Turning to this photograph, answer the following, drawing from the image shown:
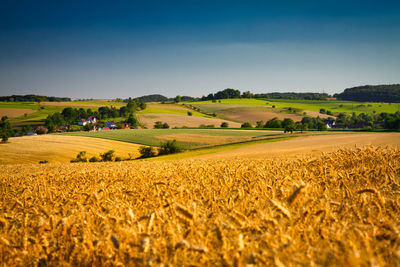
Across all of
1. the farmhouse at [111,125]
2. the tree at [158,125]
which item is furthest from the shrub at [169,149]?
the farmhouse at [111,125]

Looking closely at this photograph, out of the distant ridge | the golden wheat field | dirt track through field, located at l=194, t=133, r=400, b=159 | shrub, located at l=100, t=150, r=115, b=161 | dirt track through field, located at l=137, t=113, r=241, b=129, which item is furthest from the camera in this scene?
the distant ridge

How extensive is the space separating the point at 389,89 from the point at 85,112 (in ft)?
625

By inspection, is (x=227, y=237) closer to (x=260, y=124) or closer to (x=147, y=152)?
(x=147, y=152)

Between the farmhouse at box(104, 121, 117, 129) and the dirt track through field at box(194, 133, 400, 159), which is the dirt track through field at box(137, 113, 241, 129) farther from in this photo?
the dirt track through field at box(194, 133, 400, 159)

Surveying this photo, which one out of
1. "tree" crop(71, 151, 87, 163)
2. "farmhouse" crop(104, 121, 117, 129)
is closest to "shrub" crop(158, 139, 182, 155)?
"tree" crop(71, 151, 87, 163)

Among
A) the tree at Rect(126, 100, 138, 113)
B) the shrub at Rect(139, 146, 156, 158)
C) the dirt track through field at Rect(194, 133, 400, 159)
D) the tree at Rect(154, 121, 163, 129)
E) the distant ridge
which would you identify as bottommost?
the shrub at Rect(139, 146, 156, 158)

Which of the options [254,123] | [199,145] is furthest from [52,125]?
[254,123]

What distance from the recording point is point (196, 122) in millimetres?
100562

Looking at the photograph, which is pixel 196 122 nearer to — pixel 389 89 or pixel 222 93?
pixel 222 93

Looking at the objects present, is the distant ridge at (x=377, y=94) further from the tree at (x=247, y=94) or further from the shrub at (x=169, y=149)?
the shrub at (x=169, y=149)

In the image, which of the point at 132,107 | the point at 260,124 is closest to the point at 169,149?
the point at 260,124

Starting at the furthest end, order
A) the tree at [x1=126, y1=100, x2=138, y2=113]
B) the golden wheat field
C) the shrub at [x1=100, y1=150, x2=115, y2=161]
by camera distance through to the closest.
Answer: the tree at [x1=126, y1=100, x2=138, y2=113], the shrub at [x1=100, y1=150, x2=115, y2=161], the golden wheat field

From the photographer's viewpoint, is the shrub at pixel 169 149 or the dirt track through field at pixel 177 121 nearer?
the shrub at pixel 169 149

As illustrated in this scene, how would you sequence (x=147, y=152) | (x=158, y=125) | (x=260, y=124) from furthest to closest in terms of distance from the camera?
(x=260, y=124) → (x=158, y=125) → (x=147, y=152)
